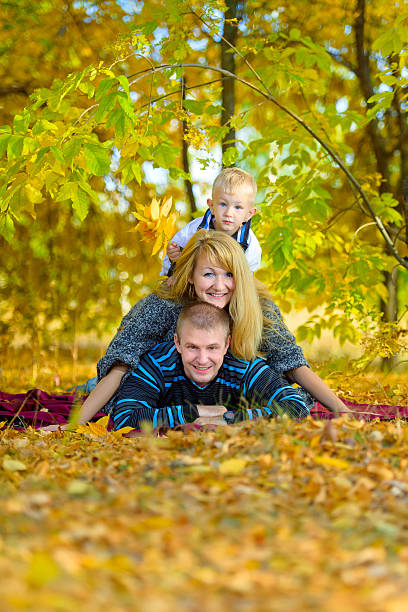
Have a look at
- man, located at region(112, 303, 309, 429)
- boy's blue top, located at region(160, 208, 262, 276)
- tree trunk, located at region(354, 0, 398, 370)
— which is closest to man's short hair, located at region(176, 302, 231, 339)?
man, located at region(112, 303, 309, 429)

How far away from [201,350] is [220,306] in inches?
14.3

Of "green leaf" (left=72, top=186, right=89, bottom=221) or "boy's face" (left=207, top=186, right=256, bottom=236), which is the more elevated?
"boy's face" (left=207, top=186, right=256, bottom=236)

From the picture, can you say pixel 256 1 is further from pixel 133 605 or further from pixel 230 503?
pixel 133 605

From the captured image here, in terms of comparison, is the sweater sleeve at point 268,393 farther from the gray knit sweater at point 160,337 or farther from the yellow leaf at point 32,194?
the yellow leaf at point 32,194

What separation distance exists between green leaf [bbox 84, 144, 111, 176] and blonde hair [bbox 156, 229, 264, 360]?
35.2 inches

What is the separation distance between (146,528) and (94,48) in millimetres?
6480

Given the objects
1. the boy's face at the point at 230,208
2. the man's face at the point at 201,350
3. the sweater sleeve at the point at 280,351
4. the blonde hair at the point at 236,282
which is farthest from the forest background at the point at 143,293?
the sweater sleeve at the point at 280,351

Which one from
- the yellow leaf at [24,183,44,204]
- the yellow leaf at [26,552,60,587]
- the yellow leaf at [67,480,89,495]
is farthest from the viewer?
the yellow leaf at [24,183,44,204]

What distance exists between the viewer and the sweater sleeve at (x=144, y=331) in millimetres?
3791

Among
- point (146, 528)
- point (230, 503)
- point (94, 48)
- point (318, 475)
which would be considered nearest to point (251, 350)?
point (318, 475)

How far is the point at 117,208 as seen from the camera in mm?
7062

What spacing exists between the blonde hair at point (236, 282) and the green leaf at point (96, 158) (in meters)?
0.89

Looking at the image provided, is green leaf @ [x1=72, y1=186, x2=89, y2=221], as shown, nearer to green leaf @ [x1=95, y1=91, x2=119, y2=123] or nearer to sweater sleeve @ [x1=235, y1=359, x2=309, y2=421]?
green leaf @ [x1=95, y1=91, x2=119, y2=123]

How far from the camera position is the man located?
10.8ft
